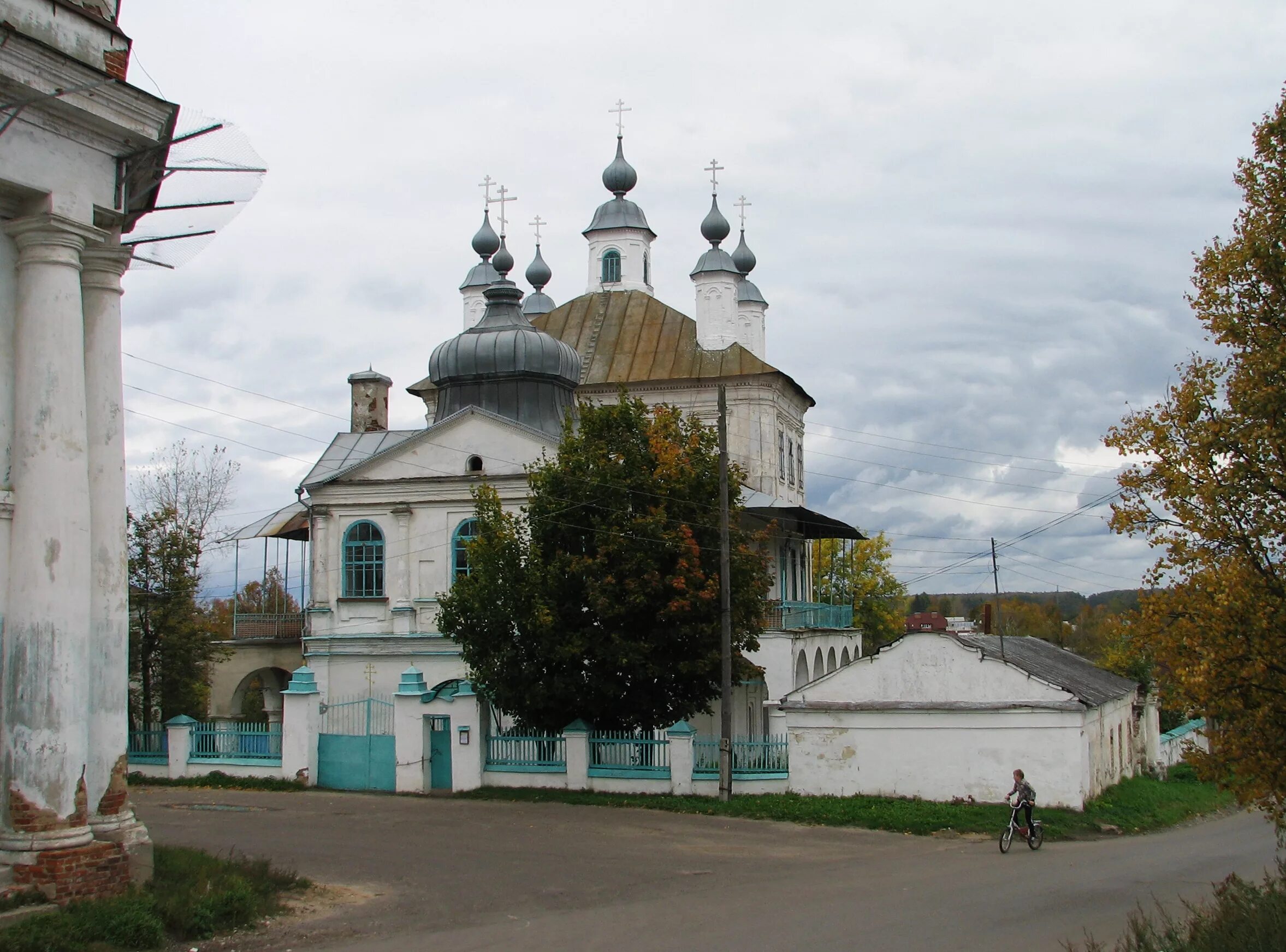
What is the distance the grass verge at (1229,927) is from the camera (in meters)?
9.13

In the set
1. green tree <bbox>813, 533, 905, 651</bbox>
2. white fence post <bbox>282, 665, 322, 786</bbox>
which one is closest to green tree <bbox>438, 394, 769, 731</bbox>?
white fence post <bbox>282, 665, 322, 786</bbox>

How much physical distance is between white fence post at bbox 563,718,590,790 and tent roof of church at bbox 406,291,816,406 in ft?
64.2

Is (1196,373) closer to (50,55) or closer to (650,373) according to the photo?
(50,55)

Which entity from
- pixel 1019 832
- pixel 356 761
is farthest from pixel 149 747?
pixel 1019 832

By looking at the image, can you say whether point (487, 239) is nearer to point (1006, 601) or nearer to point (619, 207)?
point (619, 207)

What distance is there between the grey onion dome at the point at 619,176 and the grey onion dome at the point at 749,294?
5.26 metres

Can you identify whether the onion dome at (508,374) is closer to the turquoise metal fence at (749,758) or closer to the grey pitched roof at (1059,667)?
the turquoise metal fence at (749,758)

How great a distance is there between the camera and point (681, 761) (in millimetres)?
22922

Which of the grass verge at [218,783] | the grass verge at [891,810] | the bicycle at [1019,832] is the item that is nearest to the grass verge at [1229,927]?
the bicycle at [1019,832]

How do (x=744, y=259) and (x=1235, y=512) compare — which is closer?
(x=1235, y=512)

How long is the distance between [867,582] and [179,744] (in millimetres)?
43762

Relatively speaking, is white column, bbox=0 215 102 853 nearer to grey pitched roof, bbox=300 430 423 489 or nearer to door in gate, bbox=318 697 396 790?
door in gate, bbox=318 697 396 790

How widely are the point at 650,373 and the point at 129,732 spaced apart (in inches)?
810

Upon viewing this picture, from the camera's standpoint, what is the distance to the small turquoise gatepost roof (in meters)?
24.6
